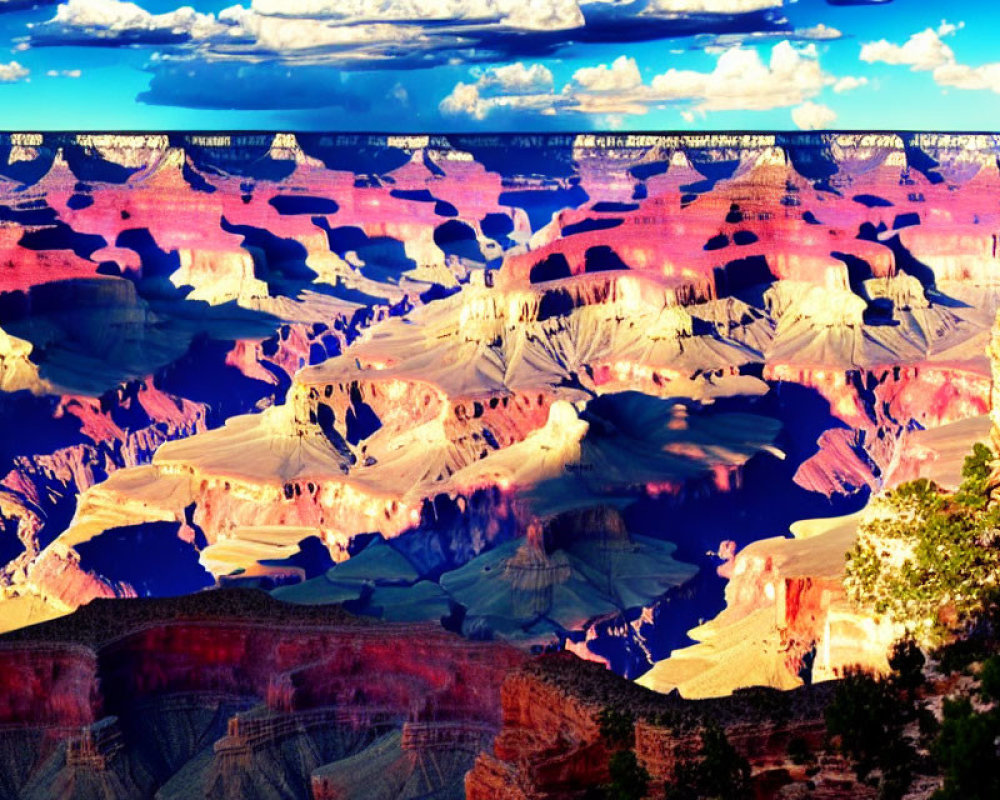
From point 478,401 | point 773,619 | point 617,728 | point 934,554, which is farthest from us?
point 478,401

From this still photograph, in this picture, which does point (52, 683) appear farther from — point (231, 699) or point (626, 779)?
point (626, 779)

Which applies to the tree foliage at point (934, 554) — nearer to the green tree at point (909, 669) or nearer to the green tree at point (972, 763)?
Result: the green tree at point (909, 669)

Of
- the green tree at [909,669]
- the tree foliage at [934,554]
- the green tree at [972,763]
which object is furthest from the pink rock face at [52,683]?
the green tree at [972,763]

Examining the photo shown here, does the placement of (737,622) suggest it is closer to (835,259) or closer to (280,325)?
(835,259)

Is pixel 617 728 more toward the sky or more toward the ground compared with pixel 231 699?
more toward the sky

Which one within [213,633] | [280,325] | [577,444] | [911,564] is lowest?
[280,325]

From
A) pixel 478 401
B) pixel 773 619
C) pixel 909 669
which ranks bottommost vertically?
pixel 478 401

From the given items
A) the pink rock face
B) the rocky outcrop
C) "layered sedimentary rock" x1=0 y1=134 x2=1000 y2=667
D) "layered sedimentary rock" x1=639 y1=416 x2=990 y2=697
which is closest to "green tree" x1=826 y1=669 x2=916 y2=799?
the rocky outcrop

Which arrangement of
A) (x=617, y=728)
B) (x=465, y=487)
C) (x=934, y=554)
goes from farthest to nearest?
(x=465, y=487)
(x=934, y=554)
(x=617, y=728)

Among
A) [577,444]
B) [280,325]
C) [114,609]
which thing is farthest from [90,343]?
[114,609]

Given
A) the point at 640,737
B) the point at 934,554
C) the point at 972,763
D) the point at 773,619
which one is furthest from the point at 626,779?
the point at 773,619

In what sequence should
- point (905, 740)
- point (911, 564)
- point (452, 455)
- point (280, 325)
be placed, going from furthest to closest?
1. point (280, 325)
2. point (452, 455)
3. point (911, 564)
4. point (905, 740)
